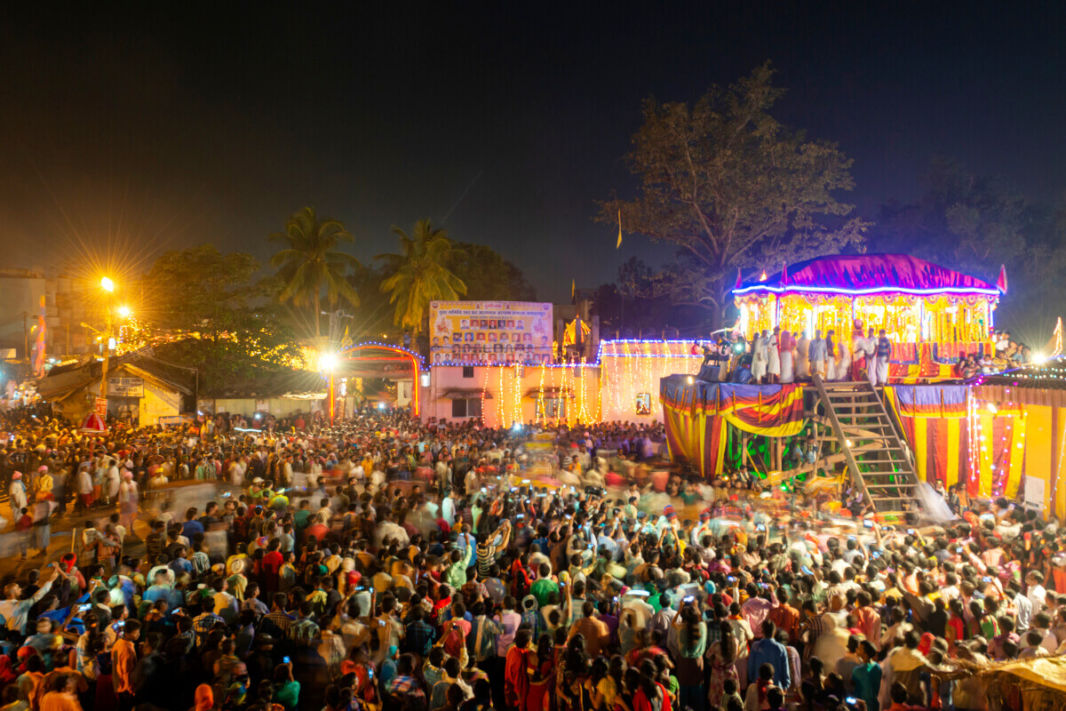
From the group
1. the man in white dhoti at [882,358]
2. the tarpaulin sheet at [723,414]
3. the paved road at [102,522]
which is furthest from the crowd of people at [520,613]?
the man in white dhoti at [882,358]

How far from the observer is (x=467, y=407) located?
3111cm

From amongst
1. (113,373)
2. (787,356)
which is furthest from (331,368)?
(787,356)

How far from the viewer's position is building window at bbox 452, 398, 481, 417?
31.1 metres

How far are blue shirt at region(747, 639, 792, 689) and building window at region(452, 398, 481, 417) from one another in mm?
25878

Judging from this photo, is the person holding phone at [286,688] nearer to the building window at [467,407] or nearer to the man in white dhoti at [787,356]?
the man in white dhoti at [787,356]

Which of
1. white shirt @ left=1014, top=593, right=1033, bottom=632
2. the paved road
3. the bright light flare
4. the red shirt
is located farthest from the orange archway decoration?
white shirt @ left=1014, top=593, right=1033, bottom=632

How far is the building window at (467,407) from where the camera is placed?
31.1m

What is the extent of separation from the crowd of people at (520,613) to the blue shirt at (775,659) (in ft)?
0.06

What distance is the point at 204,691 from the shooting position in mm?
4953

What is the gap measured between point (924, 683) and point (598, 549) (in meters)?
4.19

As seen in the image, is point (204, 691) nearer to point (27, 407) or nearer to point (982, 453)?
point (982, 453)

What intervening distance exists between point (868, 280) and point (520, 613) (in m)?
16.1

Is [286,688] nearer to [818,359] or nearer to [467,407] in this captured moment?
[818,359]

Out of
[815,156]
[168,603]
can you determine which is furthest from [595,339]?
[168,603]
